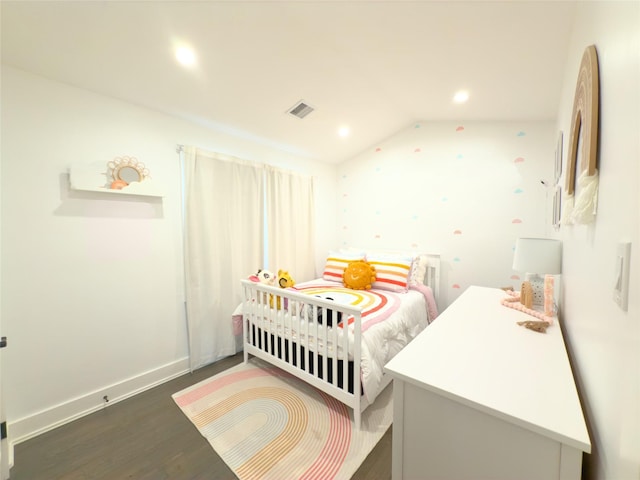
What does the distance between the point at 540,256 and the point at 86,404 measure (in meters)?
3.01

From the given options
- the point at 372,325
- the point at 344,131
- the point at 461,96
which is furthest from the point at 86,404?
the point at 461,96

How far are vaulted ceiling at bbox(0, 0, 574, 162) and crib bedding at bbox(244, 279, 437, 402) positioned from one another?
1734 millimetres

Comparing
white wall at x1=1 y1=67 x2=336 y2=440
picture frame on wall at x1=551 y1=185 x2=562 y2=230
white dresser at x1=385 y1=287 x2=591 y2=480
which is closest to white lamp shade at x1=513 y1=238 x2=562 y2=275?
picture frame on wall at x1=551 y1=185 x2=562 y2=230

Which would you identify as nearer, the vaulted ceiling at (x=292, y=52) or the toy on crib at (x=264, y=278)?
the vaulted ceiling at (x=292, y=52)

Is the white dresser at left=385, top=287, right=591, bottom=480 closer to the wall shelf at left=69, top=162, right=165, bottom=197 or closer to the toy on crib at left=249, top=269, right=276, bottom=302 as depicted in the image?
the toy on crib at left=249, top=269, right=276, bottom=302

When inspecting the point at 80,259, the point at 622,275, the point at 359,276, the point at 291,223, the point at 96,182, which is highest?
the point at 96,182

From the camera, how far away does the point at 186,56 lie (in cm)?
163

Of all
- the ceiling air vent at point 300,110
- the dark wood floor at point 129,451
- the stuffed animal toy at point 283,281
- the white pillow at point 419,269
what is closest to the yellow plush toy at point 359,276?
the white pillow at point 419,269

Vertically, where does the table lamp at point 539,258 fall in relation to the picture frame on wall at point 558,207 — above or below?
below

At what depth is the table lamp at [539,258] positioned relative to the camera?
137cm

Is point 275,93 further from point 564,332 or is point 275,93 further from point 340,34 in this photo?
point 564,332

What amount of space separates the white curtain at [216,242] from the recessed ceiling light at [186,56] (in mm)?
699

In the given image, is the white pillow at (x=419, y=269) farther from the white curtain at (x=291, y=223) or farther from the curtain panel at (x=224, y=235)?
the curtain panel at (x=224, y=235)

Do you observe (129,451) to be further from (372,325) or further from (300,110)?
(300,110)
